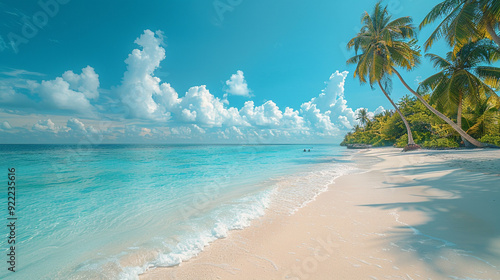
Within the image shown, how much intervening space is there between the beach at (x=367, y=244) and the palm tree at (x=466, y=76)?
15.1 m

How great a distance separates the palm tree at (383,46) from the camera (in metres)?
16.3

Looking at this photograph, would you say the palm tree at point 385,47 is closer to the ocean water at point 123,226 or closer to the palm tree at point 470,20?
the palm tree at point 470,20

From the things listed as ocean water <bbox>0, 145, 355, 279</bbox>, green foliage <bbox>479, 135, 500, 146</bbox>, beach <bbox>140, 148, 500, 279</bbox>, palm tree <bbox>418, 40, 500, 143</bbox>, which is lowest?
ocean water <bbox>0, 145, 355, 279</bbox>

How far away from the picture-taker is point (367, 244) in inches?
107

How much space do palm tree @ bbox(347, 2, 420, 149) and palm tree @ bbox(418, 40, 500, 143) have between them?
250cm

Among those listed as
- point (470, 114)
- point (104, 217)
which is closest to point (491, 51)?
point (470, 114)

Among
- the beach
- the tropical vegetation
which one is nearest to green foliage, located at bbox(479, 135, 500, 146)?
the tropical vegetation

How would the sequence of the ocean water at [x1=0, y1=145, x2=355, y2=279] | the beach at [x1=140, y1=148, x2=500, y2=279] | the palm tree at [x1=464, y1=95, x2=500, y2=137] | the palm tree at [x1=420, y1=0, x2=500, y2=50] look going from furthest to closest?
the palm tree at [x1=464, y1=95, x2=500, y2=137], the palm tree at [x1=420, y1=0, x2=500, y2=50], the ocean water at [x1=0, y1=145, x2=355, y2=279], the beach at [x1=140, y1=148, x2=500, y2=279]

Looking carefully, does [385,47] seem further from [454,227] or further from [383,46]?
[454,227]

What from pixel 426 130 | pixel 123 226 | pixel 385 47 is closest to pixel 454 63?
pixel 385 47

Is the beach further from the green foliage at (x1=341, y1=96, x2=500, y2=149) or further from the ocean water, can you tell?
the green foliage at (x1=341, y1=96, x2=500, y2=149)

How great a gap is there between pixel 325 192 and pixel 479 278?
4129 millimetres

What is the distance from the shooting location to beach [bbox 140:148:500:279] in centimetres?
214

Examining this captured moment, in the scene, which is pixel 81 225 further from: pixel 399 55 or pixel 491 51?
pixel 491 51
